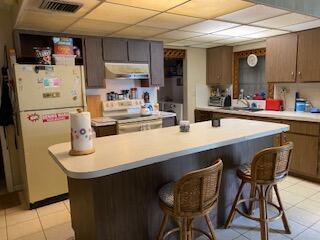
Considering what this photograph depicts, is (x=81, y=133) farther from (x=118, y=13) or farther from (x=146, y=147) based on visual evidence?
(x=118, y=13)

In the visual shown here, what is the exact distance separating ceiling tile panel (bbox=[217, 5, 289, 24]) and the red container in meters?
1.87

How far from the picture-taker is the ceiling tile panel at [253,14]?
264 cm

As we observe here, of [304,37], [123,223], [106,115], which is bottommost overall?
[123,223]

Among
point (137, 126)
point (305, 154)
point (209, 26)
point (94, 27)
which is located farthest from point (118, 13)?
point (305, 154)

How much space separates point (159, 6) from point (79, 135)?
1547mm

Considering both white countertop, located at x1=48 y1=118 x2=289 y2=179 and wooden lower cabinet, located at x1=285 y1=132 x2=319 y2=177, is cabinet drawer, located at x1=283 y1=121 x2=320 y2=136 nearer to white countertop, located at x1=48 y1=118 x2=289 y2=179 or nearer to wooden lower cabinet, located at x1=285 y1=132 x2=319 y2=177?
wooden lower cabinet, located at x1=285 y1=132 x2=319 y2=177

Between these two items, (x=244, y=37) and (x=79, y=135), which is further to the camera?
(x=244, y=37)

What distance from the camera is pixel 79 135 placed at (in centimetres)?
177

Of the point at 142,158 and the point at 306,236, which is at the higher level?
the point at 142,158

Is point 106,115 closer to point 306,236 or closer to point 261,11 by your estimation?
point 261,11

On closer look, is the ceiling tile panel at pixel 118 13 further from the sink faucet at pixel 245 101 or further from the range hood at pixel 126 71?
the sink faucet at pixel 245 101

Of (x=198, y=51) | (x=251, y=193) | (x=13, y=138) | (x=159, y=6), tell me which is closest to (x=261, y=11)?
(x=159, y=6)

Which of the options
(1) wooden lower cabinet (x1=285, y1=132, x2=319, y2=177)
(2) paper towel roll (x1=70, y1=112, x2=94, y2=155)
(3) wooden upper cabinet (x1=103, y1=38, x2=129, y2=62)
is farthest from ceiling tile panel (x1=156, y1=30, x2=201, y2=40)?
(2) paper towel roll (x1=70, y1=112, x2=94, y2=155)

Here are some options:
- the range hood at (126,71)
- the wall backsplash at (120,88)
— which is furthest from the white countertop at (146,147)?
the wall backsplash at (120,88)
